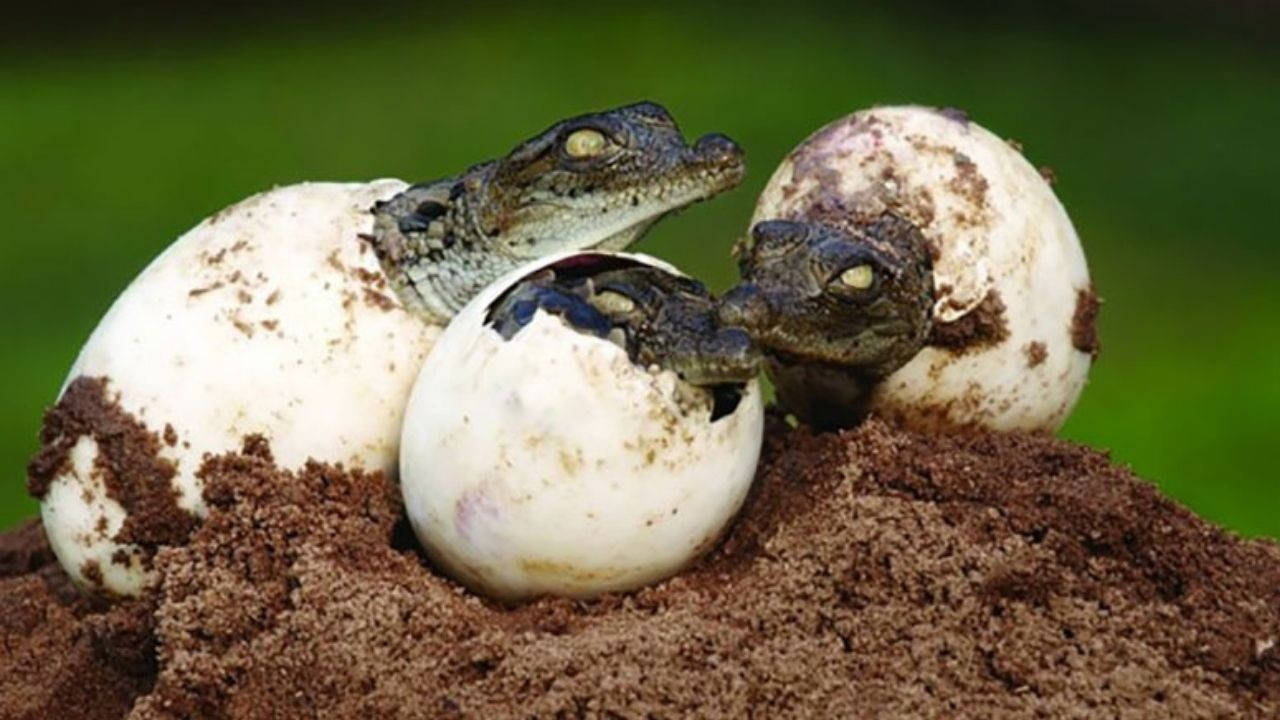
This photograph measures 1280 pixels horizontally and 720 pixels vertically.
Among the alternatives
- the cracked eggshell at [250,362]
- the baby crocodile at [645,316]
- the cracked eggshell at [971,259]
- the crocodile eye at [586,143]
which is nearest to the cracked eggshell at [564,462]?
the baby crocodile at [645,316]

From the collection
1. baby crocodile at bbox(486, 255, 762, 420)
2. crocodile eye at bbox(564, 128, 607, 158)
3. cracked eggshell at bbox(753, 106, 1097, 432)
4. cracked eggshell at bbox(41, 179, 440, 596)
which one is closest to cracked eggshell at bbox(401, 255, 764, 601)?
baby crocodile at bbox(486, 255, 762, 420)

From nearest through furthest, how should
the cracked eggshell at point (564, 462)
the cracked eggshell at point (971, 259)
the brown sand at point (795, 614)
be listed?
1. the brown sand at point (795, 614)
2. the cracked eggshell at point (564, 462)
3. the cracked eggshell at point (971, 259)

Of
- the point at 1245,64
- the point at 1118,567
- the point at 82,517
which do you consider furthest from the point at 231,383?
the point at 1245,64

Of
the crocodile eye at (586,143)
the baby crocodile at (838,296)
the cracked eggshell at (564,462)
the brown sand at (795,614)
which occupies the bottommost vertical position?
the brown sand at (795,614)

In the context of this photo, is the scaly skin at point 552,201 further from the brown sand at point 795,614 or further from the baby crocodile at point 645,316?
the brown sand at point 795,614

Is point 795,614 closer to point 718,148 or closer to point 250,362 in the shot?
point 718,148

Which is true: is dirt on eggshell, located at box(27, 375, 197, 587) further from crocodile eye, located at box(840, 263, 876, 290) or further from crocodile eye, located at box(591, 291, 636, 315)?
crocodile eye, located at box(840, 263, 876, 290)

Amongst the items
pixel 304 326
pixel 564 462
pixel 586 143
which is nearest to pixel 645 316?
pixel 564 462
